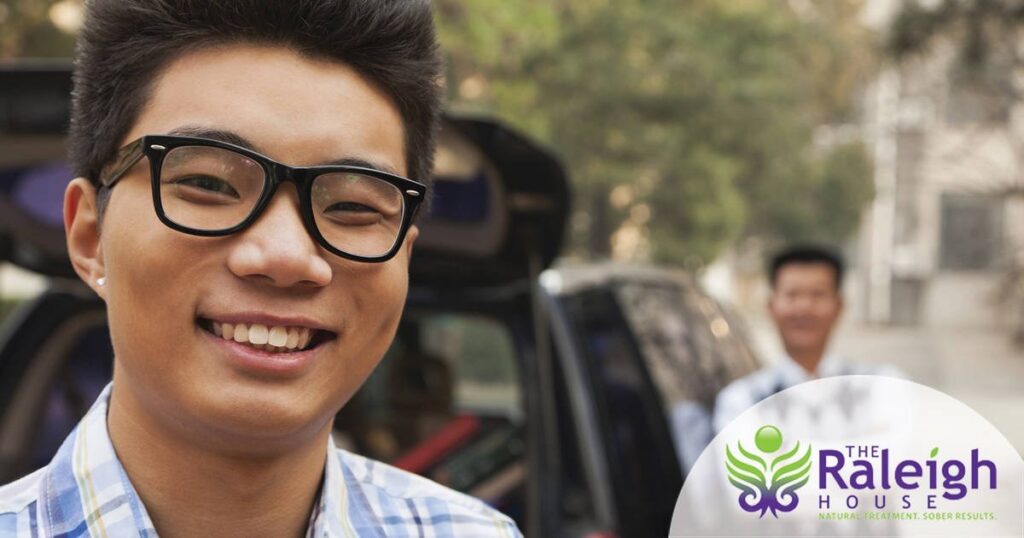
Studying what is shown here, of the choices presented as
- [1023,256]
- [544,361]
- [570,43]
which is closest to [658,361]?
[544,361]

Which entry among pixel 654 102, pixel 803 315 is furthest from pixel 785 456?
pixel 654 102

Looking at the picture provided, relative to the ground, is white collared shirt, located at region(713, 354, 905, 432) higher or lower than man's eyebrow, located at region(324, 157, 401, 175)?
lower

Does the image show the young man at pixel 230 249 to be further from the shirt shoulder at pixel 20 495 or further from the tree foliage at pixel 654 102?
the tree foliage at pixel 654 102

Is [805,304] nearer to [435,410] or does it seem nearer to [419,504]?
[435,410]

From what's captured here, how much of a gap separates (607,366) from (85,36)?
8.15 ft

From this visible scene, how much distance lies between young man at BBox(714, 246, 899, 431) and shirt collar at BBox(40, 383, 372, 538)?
1.99 metres

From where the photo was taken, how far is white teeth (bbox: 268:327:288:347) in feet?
3.89

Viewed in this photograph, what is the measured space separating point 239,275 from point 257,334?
0.07m

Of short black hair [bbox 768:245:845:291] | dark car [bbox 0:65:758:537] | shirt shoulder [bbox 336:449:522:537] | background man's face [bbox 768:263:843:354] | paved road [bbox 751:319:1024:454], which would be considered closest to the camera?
shirt shoulder [bbox 336:449:522:537]

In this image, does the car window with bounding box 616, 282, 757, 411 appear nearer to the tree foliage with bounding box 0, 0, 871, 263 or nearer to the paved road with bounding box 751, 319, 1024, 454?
the paved road with bounding box 751, 319, 1024, 454

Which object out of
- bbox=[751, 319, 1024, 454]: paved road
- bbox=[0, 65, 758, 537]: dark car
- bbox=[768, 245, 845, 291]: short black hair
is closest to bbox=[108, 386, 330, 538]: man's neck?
bbox=[0, 65, 758, 537]: dark car

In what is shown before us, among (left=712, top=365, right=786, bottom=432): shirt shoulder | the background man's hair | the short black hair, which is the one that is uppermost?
the short black hair

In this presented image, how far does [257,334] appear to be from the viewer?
3.87 ft

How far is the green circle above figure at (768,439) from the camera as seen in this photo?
44.3 inches
